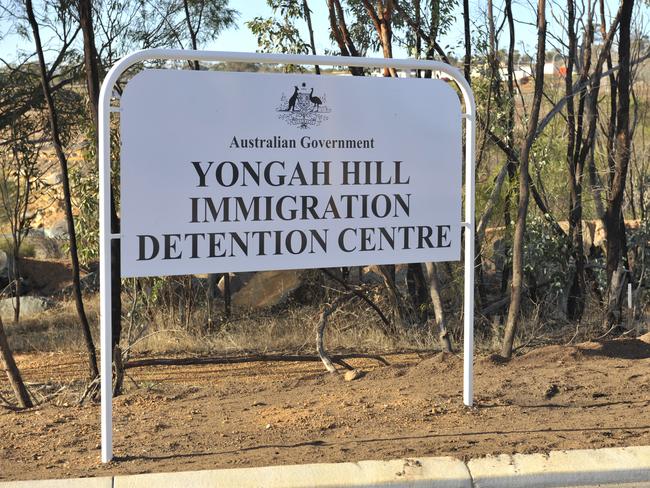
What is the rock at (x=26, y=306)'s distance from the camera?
15789 millimetres

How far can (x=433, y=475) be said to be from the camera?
4734 mm

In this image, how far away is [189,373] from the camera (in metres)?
9.57

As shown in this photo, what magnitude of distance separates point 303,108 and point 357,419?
202 cm

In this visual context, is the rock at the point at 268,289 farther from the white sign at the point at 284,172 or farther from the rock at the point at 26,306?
the white sign at the point at 284,172

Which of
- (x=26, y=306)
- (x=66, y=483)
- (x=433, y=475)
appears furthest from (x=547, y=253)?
(x=26, y=306)

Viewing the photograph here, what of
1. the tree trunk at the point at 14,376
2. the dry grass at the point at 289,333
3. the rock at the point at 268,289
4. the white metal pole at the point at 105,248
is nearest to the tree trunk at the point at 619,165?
the dry grass at the point at 289,333

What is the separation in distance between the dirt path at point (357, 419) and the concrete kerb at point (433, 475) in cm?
21

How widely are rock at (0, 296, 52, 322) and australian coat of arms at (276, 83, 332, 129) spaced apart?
450 inches

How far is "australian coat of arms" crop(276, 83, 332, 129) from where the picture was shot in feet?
18.1

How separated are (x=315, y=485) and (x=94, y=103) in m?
4.06

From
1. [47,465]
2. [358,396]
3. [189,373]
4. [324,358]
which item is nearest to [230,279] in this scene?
[189,373]

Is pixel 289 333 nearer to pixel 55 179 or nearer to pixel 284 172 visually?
pixel 284 172

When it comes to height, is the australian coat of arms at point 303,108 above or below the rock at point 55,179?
below

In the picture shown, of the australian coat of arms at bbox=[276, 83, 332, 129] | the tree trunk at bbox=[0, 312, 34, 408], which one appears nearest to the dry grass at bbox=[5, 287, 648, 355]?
the tree trunk at bbox=[0, 312, 34, 408]
